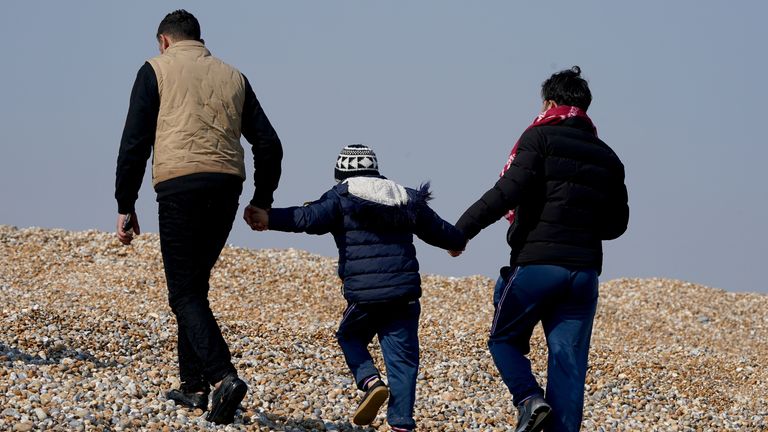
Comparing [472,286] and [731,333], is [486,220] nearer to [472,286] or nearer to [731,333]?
[472,286]

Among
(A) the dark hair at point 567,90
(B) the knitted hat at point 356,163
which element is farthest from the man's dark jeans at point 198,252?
(A) the dark hair at point 567,90

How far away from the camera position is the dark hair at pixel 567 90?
5.73m

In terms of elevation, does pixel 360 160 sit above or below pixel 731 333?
above

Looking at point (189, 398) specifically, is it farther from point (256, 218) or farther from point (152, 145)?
point (152, 145)

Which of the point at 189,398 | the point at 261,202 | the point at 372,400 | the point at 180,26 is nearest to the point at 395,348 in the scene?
the point at 372,400

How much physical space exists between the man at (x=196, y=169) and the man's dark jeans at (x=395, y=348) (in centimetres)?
70

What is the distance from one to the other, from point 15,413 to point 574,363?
313cm

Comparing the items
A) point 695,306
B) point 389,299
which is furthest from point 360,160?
point 695,306

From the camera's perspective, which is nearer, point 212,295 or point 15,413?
point 15,413

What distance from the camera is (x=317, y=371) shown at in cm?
889

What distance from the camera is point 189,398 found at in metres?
6.54

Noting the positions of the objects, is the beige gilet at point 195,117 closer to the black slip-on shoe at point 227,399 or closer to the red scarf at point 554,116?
the black slip-on shoe at point 227,399

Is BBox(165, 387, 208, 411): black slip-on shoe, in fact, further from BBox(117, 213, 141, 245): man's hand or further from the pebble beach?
BBox(117, 213, 141, 245): man's hand

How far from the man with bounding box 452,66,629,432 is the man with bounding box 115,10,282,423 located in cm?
130
